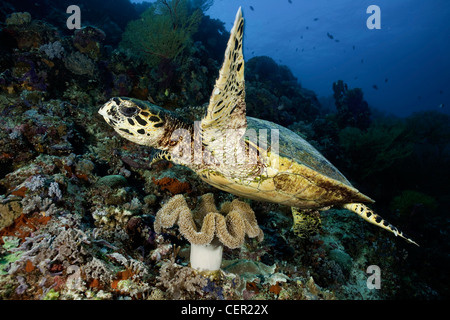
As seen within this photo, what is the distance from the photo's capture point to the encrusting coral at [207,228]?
1.82 metres

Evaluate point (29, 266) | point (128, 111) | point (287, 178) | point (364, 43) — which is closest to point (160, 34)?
point (128, 111)

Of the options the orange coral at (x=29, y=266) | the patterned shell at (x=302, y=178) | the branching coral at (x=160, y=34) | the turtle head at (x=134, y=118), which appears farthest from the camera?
the branching coral at (x=160, y=34)

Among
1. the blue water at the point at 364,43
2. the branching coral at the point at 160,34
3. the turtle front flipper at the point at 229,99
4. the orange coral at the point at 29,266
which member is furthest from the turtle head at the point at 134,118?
the blue water at the point at 364,43

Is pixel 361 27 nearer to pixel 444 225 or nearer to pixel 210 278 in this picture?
pixel 444 225

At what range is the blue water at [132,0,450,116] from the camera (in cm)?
4034

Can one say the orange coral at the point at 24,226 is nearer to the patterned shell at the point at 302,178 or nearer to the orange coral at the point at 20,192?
the orange coral at the point at 20,192

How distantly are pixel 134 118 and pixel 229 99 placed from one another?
122cm

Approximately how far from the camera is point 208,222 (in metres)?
1.89

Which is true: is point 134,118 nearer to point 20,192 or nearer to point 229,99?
point 229,99

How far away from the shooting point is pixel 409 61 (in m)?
60.3

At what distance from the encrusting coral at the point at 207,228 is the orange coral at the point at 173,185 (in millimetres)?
1403

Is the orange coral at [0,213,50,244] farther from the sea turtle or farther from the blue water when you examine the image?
the blue water

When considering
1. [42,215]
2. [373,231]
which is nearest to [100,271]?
[42,215]
